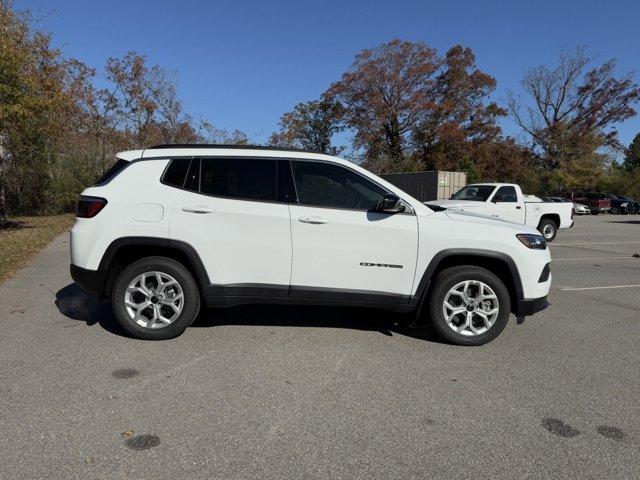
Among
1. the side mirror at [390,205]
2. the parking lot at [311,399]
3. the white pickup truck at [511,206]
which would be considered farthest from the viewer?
the white pickup truck at [511,206]

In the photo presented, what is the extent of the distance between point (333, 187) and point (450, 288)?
1490 millimetres

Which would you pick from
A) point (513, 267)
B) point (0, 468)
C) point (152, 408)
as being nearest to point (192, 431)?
point (152, 408)

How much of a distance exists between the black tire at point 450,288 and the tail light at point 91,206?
3286mm

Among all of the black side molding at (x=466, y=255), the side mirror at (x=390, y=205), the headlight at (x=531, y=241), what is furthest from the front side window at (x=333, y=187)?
the headlight at (x=531, y=241)

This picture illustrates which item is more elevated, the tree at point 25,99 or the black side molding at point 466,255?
the tree at point 25,99

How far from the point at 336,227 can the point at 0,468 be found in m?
3.05

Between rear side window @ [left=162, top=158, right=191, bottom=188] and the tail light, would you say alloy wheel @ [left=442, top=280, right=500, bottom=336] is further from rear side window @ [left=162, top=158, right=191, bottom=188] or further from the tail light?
the tail light

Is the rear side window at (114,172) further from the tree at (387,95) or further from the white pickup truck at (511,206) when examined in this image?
the tree at (387,95)

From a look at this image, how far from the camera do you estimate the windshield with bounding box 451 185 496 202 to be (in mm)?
14922

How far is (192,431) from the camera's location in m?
3.19

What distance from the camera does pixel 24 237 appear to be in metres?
13.3

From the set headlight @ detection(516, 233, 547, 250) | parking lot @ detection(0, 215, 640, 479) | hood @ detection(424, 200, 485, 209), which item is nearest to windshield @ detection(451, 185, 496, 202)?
hood @ detection(424, 200, 485, 209)

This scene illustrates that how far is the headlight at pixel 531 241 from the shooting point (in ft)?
16.1

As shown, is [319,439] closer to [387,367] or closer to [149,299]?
[387,367]
